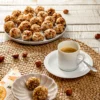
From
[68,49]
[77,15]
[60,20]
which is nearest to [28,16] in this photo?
[60,20]

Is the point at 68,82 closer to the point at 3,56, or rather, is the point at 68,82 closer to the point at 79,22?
the point at 3,56

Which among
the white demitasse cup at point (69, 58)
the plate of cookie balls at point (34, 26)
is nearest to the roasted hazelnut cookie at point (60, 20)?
the plate of cookie balls at point (34, 26)

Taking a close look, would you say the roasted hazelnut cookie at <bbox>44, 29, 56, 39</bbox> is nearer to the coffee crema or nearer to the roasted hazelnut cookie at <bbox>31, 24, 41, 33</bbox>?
the roasted hazelnut cookie at <bbox>31, 24, 41, 33</bbox>

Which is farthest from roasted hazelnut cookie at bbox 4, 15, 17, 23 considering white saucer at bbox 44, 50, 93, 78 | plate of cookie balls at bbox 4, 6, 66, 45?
white saucer at bbox 44, 50, 93, 78

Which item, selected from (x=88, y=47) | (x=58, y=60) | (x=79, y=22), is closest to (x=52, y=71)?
(x=58, y=60)

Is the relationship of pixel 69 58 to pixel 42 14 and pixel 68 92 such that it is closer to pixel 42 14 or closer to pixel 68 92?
pixel 68 92
